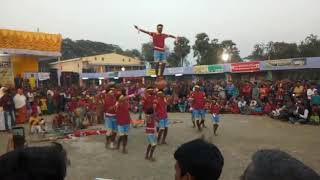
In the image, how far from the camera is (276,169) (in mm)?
1715

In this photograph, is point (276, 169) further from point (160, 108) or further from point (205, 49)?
point (205, 49)

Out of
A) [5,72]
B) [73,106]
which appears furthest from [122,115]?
[5,72]

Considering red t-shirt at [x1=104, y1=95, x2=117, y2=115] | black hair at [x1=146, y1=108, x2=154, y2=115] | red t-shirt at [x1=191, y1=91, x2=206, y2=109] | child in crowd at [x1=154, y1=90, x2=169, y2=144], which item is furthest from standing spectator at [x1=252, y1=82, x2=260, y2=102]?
black hair at [x1=146, y1=108, x2=154, y2=115]

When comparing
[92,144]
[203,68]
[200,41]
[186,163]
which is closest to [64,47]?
[200,41]

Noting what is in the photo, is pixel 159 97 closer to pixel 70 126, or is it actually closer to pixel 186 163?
pixel 70 126

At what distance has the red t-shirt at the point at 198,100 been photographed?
48.6 feet

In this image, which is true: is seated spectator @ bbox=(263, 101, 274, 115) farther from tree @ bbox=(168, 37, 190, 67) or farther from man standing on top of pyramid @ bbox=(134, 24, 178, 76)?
tree @ bbox=(168, 37, 190, 67)

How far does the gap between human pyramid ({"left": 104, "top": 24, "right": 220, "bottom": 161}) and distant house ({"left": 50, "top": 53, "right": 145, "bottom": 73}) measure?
133 ft

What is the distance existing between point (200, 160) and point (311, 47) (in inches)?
1625

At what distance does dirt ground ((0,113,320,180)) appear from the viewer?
9.40 meters

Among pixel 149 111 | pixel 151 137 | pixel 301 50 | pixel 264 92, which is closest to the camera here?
pixel 151 137

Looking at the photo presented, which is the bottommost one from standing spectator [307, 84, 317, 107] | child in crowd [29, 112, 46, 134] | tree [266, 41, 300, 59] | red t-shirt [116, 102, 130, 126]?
child in crowd [29, 112, 46, 134]

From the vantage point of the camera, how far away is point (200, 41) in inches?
1909

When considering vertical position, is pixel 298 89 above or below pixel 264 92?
above
